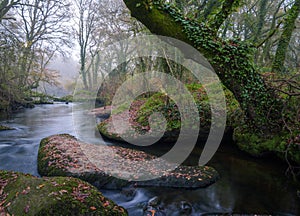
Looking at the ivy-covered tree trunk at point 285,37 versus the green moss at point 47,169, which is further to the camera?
the ivy-covered tree trunk at point 285,37

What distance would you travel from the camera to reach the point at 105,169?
17.1ft

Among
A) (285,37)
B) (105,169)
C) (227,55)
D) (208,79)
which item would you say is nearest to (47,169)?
(105,169)

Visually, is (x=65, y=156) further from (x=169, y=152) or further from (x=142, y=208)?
(x=169, y=152)

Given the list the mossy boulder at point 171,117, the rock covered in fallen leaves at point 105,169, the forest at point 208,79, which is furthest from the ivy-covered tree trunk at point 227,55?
the rock covered in fallen leaves at point 105,169

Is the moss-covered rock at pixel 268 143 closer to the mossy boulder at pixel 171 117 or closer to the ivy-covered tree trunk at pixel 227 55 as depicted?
the ivy-covered tree trunk at pixel 227 55

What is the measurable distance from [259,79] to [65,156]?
5.74 metres

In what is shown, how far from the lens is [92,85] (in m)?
28.4

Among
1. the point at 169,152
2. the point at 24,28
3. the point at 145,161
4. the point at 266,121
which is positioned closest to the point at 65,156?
the point at 145,161

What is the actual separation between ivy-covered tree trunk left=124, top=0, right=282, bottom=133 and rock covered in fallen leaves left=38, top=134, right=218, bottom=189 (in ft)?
7.51

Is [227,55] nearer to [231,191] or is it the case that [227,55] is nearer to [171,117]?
[231,191]

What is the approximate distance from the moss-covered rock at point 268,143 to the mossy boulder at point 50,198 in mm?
4667

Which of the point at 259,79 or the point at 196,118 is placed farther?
the point at 196,118

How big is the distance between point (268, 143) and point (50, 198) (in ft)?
19.5

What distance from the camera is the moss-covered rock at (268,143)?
220 inches
